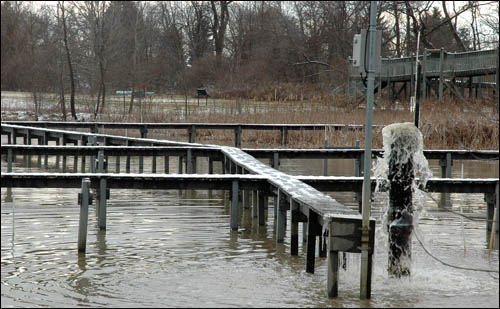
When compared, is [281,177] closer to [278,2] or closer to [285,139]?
[285,139]

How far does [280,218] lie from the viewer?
389 inches

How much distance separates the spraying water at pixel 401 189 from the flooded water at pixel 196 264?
22 centimetres

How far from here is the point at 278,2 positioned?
57219 millimetres

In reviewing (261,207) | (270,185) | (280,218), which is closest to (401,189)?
(280,218)

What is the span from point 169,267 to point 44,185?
8.53ft

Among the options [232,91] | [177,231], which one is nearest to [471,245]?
[177,231]

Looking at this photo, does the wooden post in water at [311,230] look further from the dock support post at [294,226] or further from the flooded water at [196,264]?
the dock support post at [294,226]

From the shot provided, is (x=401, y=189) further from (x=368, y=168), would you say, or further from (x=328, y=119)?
(x=328, y=119)

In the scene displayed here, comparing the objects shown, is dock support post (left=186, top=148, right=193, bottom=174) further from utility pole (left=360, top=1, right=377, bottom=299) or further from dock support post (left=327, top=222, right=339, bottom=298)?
utility pole (left=360, top=1, right=377, bottom=299)

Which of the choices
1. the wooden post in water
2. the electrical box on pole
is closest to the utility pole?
the electrical box on pole

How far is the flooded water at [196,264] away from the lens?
23.7 ft

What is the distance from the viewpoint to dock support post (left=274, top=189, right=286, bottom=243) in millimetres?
9648

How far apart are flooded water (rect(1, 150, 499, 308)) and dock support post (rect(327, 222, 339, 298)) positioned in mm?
84

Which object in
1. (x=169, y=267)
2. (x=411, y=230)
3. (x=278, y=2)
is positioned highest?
(x=278, y=2)
